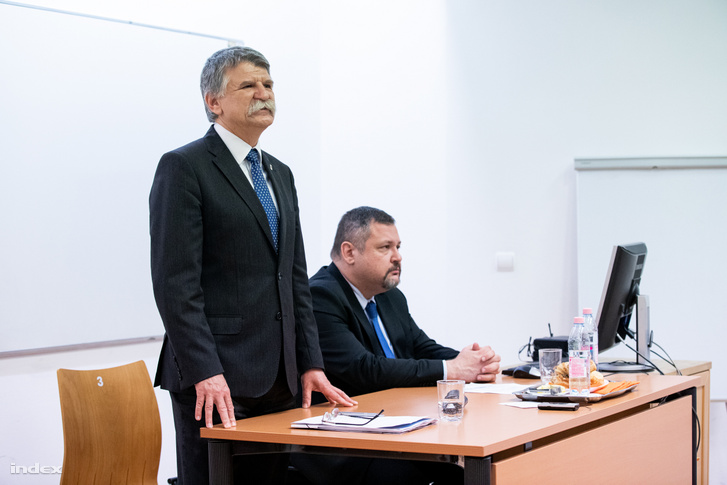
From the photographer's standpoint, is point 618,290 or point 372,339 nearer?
point 372,339

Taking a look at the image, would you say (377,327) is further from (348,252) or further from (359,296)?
(348,252)

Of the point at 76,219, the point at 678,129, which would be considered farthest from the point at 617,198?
the point at 76,219

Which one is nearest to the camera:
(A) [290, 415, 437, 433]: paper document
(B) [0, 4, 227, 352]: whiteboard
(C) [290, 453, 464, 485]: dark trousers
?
(A) [290, 415, 437, 433]: paper document

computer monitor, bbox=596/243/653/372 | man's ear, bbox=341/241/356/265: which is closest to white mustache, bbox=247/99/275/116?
man's ear, bbox=341/241/356/265

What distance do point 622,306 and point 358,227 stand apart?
3.75 ft

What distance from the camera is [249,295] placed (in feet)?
6.39

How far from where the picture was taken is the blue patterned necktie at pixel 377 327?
2.82 m

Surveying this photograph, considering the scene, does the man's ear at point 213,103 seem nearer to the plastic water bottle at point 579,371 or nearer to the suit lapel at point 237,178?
the suit lapel at point 237,178

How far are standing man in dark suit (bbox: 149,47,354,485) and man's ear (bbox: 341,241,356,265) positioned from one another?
0.73 metres

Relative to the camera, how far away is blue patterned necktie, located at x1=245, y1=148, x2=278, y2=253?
206 centimetres

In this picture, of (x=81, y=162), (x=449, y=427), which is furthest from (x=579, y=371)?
(x=81, y=162)

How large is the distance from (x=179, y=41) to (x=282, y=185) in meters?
1.88

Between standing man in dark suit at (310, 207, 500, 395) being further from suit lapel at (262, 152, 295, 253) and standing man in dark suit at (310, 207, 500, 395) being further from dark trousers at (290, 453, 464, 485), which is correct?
suit lapel at (262, 152, 295, 253)

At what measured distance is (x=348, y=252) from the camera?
113 inches
